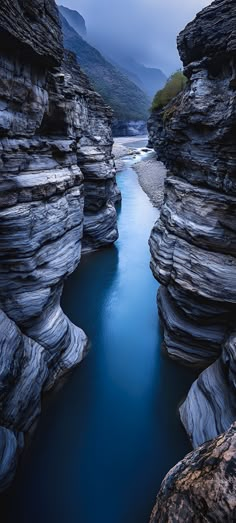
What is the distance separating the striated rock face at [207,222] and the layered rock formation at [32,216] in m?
3.58

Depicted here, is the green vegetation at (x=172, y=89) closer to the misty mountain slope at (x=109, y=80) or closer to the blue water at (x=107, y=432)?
the blue water at (x=107, y=432)

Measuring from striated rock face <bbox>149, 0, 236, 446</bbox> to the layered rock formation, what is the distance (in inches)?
141

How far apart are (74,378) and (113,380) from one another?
4.39ft

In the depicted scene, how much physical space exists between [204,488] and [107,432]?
253 inches

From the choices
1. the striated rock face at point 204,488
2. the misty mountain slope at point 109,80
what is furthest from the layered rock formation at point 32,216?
the misty mountain slope at point 109,80

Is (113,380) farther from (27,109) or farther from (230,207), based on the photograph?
(27,109)

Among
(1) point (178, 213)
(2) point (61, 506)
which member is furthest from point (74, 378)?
(1) point (178, 213)

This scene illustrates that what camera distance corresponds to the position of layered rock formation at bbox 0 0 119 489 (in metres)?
6.77

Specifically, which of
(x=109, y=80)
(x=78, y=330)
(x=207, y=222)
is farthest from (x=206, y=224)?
(x=109, y=80)

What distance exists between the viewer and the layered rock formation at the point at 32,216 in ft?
22.2

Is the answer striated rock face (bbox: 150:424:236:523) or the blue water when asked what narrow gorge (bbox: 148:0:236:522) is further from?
striated rock face (bbox: 150:424:236:523)

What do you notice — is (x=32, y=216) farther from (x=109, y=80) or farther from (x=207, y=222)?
(x=109, y=80)

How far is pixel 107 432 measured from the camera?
856 cm

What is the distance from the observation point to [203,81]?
7.84 metres
